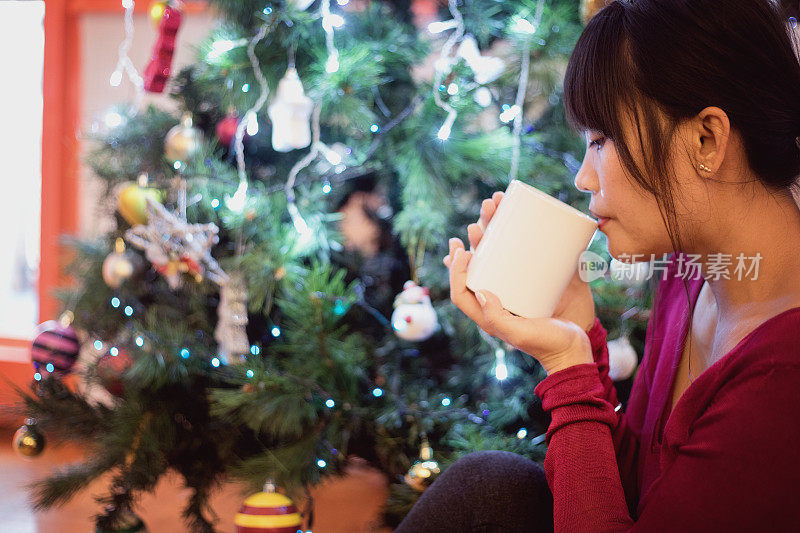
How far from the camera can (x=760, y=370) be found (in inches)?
22.1

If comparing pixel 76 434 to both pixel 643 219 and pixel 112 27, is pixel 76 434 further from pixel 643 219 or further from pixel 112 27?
pixel 112 27

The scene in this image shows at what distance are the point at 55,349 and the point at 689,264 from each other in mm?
1085

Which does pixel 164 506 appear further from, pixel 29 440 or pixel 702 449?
pixel 702 449

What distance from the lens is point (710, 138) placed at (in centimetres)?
63

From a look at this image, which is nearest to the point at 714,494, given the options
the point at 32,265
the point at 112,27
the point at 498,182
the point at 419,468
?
the point at 419,468

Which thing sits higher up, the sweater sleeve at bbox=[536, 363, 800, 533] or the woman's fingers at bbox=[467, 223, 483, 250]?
the woman's fingers at bbox=[467, 223, 483, 250]

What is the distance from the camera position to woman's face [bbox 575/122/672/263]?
66 centimetres

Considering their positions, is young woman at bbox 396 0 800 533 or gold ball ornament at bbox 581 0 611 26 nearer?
young woman at bbox 396 0 800 533

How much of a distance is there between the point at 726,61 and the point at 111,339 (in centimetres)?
112

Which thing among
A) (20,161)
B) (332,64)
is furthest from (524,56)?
(20,161)

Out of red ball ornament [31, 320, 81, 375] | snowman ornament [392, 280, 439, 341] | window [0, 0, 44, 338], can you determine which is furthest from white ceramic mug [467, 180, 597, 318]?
window [0, 0, 44, 338]

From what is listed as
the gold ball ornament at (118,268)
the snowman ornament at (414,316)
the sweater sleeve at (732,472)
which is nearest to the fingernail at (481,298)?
the sweater sleeve at (732,472)

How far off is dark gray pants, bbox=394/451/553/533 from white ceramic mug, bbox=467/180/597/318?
0.59 feet

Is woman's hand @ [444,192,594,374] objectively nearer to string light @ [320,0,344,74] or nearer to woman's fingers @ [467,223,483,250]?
woman's fingers @ [467,223,483,250]
